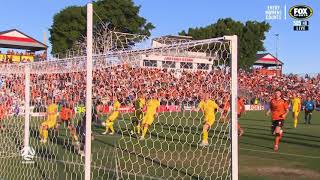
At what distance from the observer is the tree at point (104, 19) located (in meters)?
62.9

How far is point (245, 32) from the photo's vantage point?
69125 millimetres

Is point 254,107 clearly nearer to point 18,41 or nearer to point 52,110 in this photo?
point 18,41

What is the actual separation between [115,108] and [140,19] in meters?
55.8

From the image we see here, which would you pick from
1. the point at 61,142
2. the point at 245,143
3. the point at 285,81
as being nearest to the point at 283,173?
→ the point at 245,143

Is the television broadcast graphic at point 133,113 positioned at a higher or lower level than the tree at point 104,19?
lower

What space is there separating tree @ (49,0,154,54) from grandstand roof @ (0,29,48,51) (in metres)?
12.7

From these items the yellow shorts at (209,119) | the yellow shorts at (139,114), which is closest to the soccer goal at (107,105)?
the yellow shorts at (209,119)

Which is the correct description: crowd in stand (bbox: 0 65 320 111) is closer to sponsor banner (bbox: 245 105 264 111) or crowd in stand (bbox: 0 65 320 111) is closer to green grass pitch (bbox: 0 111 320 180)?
green grass pitch (bbox: 0 111 320 180)

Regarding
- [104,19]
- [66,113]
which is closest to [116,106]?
[66,113]

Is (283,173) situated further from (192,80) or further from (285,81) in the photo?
(285,81)

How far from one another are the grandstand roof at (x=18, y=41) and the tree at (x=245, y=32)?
27012 mm

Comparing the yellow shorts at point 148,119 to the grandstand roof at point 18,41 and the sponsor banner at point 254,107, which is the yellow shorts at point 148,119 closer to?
the sponsor banner at point 254,107

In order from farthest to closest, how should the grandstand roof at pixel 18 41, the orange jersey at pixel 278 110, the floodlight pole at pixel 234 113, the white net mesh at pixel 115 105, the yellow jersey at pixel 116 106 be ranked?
the grandstand roof at pixel 18 41, the orange jersey at pixel 278 110, the yellow jersey at pixel 116 106, the white net mesh at pixel 115 105, the floodlight pole at pixel 234 113

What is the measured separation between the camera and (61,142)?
14000 millimetres
